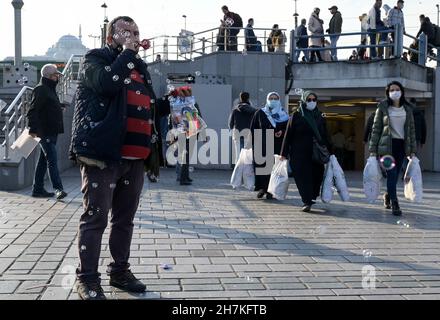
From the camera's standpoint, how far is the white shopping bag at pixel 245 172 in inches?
403

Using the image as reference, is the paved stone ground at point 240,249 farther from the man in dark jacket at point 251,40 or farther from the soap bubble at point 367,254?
the man in dark jacket at point 251,40

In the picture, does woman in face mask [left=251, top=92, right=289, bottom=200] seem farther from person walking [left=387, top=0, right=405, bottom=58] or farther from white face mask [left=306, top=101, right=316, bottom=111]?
person walking [left=387, top=0, right=405, bottom=58]

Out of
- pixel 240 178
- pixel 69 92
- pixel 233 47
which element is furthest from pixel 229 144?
pixel 240 178

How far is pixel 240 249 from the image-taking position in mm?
5918

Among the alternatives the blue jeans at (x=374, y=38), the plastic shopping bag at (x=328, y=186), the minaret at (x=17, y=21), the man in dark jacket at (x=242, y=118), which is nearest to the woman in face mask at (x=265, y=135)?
the plastic shopping bag at (x=328, y=186)

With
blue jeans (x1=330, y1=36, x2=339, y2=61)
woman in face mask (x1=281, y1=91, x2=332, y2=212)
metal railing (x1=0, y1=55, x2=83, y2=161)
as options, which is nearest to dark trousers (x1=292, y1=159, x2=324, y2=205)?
woman in face mask (x1=281, y1=91, x2=332, y2=212)

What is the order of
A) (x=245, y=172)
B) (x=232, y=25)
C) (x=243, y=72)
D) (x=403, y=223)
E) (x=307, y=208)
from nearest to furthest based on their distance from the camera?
(x=403, y=223), (x=307, y=208), (x=245, y=172), (x=243, y=72), (x=232, y=25)

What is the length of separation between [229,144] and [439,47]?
7845mm

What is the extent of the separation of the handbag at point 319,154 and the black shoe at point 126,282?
4.88m

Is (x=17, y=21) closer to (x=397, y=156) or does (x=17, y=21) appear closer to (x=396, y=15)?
(x=396, y=15)

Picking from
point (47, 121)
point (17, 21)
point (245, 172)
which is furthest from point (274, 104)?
point (17, 21)

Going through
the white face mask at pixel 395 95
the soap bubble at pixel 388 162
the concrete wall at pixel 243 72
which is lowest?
the soap bubble at pixel 388 162

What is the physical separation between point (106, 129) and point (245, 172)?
641 centimetres
